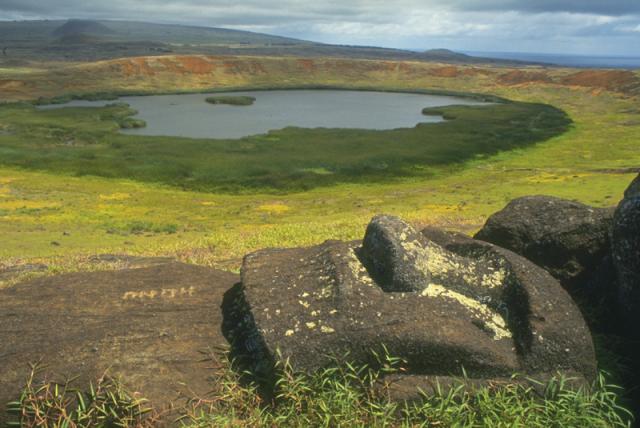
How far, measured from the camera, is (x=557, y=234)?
14016 mm

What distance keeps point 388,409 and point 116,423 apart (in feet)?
14.2

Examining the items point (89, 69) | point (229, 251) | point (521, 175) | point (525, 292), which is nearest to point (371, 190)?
point (521, 175)

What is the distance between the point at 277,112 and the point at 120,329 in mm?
116707

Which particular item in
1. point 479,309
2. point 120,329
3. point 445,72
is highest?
point 479,309

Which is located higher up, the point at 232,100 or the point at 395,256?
the point at 395,256

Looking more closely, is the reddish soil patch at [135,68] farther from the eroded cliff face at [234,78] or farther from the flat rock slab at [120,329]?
the flat rock slab at [120,329]

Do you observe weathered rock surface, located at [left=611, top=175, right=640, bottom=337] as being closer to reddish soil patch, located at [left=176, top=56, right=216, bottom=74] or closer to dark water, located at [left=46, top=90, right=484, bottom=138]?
dark water, located at [left=46, top=90, right=484, bottom=138]

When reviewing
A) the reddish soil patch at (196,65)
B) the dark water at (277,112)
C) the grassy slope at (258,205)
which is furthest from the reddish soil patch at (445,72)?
the grassy slope at (258,205)

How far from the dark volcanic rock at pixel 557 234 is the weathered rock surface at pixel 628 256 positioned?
2.51 m

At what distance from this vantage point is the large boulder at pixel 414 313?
9.04 metres

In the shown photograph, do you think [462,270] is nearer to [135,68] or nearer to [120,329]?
[120,329]

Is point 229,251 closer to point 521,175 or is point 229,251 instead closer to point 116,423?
point 116,423

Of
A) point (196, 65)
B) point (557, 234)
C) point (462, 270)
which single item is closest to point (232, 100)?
point (196, 65)

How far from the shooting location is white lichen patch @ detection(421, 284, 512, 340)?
9.80 metres
